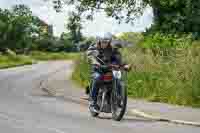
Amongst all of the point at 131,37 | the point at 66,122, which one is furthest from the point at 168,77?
the point at 131,37

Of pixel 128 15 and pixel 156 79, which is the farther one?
pixel 128 15

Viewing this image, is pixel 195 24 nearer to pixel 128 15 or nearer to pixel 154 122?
pixel 128 15

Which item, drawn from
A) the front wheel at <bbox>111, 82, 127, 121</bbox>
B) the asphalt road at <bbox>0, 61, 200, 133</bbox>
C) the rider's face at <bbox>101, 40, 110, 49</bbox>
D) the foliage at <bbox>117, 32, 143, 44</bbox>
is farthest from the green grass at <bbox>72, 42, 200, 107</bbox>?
the foliage at <bbox>117, 32, 143, 44</bbox>

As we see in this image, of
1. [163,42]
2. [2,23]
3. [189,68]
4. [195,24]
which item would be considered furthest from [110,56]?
[2,23]

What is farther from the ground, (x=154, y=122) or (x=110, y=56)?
(x=110, y=56)

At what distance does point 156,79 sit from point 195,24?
11845mm

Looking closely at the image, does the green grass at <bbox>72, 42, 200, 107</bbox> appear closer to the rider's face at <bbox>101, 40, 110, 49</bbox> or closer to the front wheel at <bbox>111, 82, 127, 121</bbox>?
the front wheel at <bbox>111, 82, 127, 121</bbox>

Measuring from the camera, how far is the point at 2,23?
11856cm

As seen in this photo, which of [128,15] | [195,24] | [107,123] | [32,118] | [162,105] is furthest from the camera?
[128,15]

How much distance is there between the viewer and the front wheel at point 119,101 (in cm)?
1417

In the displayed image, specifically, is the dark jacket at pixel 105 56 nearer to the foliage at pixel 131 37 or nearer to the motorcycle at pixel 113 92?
the motorcycle at pixel 113 92

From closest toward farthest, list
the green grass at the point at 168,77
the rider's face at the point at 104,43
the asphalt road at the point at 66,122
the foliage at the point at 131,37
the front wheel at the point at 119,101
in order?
the asphalt road at the point at 66,122
the front wheel at the point at 119,101
the rider's face at the point at 104,43
the green grass at the point at 168,77
the foliage at the point at 131,37

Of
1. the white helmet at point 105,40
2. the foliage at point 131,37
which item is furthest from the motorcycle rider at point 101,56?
the foliage at point 131,37

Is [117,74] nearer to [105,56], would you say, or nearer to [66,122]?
[105,56]
